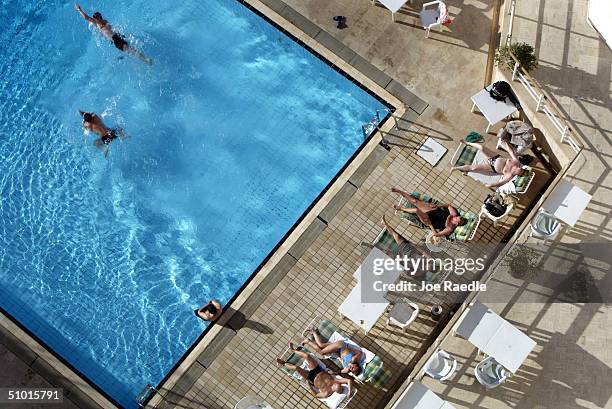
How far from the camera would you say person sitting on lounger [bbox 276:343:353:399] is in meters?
13.0

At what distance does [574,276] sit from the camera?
13.7m

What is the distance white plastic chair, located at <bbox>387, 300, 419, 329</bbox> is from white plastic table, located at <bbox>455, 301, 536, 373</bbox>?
968mm

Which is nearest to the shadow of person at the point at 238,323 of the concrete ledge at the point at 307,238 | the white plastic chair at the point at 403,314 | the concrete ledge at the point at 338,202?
the concrete ledge at the point at 307,238

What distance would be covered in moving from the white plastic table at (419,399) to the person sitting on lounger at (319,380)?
3.45 ft

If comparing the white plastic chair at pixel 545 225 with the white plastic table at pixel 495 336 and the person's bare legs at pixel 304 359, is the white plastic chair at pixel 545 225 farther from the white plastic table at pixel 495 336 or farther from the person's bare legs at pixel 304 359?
the person's bare legs at pixel 304 359

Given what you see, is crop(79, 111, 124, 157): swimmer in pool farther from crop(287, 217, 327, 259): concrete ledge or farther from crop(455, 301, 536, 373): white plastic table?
crop(455, 301, 536, 373): white plastic table

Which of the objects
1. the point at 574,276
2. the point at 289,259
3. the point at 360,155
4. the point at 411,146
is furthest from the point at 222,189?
the point at 574,276

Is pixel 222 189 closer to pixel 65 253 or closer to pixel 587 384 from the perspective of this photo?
pixel 65 253

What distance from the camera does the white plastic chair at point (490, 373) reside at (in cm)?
1295

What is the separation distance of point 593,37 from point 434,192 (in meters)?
4.89

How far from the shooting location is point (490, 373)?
1302cm

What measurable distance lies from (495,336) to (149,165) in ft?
27.1

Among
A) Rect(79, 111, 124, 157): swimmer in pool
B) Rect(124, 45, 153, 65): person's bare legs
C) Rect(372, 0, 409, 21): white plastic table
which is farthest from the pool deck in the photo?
Rect(79, 111, 124, 157): swimmer in pool

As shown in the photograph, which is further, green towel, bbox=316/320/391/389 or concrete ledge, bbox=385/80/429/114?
concrete ledge, bbox=385/80/429/114
